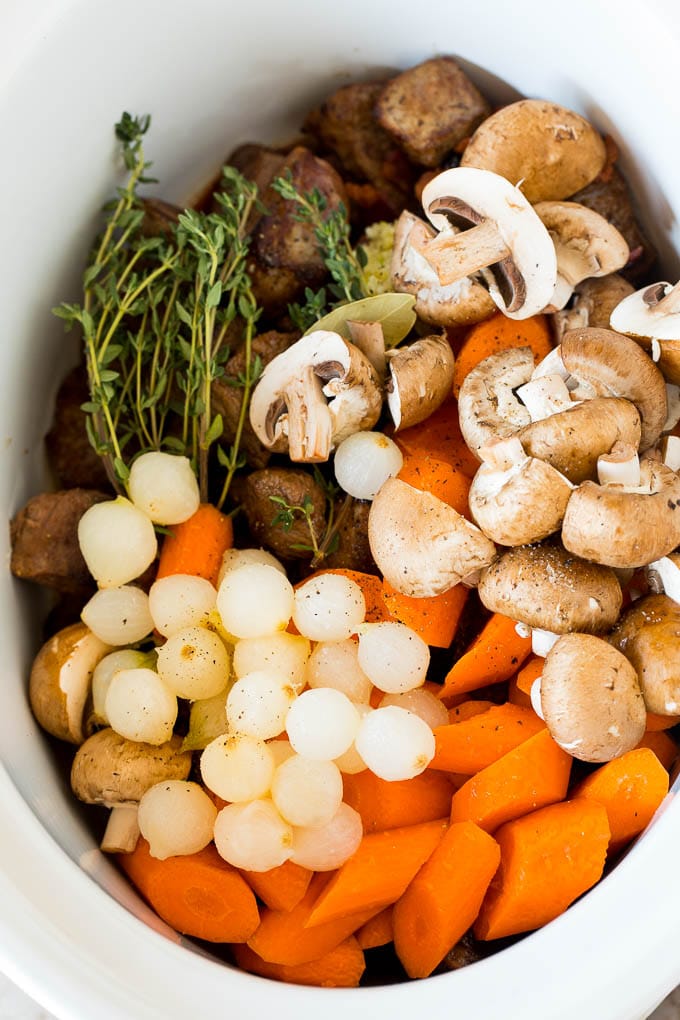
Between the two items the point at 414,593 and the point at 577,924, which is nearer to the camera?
the point at 577,924

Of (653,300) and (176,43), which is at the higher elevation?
(176,43)

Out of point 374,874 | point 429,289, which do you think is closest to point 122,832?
point 374,874

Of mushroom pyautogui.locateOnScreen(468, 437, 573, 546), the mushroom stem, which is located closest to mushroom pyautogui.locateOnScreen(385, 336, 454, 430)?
mushroom pyautogui.locateOnScreen(468, 437, 573, 546)

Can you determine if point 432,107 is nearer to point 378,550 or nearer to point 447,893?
point 378,550

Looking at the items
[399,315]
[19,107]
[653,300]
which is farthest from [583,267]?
[19,107]

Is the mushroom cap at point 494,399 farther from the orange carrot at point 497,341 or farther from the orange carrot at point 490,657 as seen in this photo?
the orange carrot at point 490,657

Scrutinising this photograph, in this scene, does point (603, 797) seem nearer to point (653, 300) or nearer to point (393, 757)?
point (393, 757)
